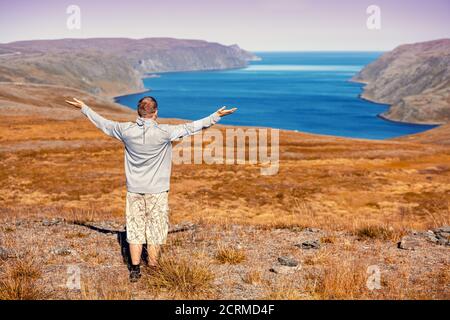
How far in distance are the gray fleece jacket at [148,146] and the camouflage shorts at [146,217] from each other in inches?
7.3

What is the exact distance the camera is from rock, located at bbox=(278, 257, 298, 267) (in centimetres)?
780

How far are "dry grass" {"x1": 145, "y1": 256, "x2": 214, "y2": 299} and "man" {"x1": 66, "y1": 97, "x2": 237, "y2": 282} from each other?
1.48 feet

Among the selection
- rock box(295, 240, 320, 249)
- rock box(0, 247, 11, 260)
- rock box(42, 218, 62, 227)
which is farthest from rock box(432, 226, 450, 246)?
rock box(42, 218, 62, 227)

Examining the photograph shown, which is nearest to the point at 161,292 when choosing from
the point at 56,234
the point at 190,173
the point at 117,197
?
the point at 56,234

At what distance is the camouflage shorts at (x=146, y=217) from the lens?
691 cm

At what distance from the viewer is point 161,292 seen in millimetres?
6297

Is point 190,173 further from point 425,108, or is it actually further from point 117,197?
point 425,108

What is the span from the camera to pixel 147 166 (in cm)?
667

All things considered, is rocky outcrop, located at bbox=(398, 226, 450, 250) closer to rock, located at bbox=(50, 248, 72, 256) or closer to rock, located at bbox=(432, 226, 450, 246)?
rock, located at bbox=(432, 226, 450, 246)

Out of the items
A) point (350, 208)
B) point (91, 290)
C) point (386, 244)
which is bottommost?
point (350, 208)

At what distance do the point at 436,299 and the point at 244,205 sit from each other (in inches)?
848

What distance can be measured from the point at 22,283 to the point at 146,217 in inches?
79.0

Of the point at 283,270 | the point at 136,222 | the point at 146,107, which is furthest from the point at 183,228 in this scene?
the point at 146,107

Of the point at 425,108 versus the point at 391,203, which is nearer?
the point at 391,203
